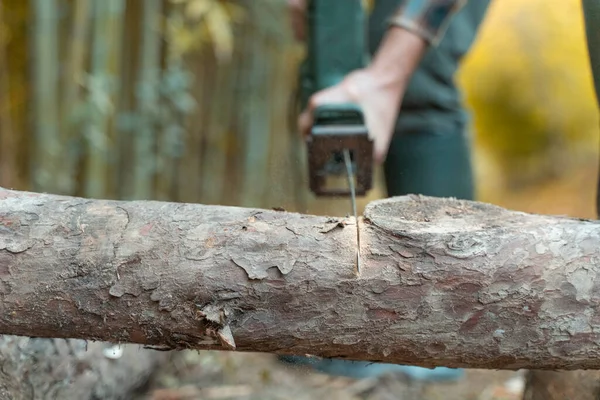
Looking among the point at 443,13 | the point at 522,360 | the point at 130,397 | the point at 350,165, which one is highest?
the point at 443,13

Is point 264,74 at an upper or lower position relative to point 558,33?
lower

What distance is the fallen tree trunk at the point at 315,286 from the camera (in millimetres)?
728

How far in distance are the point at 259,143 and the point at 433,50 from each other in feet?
→ 3.15

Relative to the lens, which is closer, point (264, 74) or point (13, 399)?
point (13, 399)

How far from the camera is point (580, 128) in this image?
332cm

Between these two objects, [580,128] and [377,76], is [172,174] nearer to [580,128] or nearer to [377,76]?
[377,76]

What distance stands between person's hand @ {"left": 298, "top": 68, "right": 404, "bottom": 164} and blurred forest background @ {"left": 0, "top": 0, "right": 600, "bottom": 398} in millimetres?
219

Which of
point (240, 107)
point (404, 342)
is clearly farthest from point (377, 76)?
point (240, 107)

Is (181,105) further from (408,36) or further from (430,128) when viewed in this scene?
(408,36)

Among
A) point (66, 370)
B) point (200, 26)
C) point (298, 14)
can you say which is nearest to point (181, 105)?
point (200, 26)

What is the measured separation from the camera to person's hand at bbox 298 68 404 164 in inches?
47.4

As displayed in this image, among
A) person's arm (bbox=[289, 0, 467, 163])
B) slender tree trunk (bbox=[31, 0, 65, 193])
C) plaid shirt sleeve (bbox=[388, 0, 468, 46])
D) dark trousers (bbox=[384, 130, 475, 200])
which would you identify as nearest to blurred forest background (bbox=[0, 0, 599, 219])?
slender tree trunk (bbox=[31, 0, 65, 193])

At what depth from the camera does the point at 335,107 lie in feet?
3.86

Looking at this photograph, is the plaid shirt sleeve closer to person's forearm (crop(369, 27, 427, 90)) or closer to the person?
person's forearm (crop(369, 27, 427, 90))
